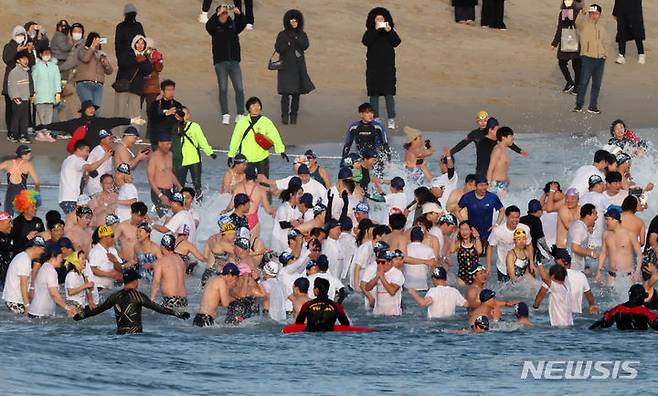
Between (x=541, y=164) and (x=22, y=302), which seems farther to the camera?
(x=541, y=164)

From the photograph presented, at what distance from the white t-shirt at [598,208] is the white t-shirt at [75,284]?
6163mm

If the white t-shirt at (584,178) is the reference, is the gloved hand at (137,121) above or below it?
above

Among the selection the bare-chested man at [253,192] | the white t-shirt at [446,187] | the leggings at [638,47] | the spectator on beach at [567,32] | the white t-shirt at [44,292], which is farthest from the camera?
the leggings at [638,47]

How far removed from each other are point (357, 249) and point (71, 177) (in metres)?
4.36

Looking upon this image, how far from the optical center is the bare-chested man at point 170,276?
26.1 meters

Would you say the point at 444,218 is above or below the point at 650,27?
below

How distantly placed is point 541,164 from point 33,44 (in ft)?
25.3

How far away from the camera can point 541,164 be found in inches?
1419

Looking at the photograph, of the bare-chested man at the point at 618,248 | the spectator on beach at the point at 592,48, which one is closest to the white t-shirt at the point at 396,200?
the bare-chested man at the point at 618,248

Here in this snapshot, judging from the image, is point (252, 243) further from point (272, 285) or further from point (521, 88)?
point (521, 88)

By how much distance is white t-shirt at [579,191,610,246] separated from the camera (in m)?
28.3

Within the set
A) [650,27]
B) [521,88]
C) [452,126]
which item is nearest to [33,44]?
[452,126]

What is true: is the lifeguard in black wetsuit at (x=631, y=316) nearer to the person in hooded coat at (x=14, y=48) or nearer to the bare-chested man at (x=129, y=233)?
the bare-chested man at (x=129, y=233)

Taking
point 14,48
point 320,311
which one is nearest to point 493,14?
point 14,48
